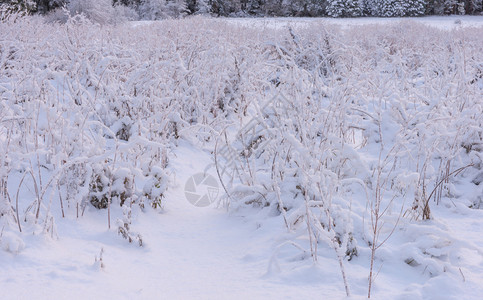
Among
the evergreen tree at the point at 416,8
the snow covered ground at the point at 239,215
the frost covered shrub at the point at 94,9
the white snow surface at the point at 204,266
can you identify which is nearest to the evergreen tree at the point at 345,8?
the evergreen tree at the point at 416,8

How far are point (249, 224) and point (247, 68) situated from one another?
2.86m

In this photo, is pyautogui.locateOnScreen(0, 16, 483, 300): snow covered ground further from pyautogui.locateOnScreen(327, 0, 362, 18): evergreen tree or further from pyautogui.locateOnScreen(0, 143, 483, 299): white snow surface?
pyautogui.locateOnScreen(327, 0, 362, 18): evergreen tree

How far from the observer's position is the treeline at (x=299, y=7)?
26.3 meters

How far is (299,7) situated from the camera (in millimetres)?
29953

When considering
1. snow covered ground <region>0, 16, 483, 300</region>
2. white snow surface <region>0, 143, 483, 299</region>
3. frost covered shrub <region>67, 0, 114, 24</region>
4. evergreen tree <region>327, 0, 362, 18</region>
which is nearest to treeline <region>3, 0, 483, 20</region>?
evergreen tree <region>327, 0, 362, 18</region>

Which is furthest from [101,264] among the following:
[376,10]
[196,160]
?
[376,10]

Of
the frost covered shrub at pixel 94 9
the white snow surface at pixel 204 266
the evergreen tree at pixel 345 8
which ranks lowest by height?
the white snow surface at pixel 204 266

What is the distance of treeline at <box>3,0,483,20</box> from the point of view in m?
26.3

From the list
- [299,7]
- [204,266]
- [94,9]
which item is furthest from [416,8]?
[204,266]

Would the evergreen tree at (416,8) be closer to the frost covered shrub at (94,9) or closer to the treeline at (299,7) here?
the treeline at (299,7)

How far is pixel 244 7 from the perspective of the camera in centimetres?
3177

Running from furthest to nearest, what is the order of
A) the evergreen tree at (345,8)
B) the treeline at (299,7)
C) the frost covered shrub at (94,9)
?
the evergreen tree at (345,8)
the treeline at (299,7)
the frost covered shrub at (94,9)

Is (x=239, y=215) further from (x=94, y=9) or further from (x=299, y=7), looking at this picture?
(x=299, y=7)

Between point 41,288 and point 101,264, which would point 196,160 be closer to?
point 101,264
